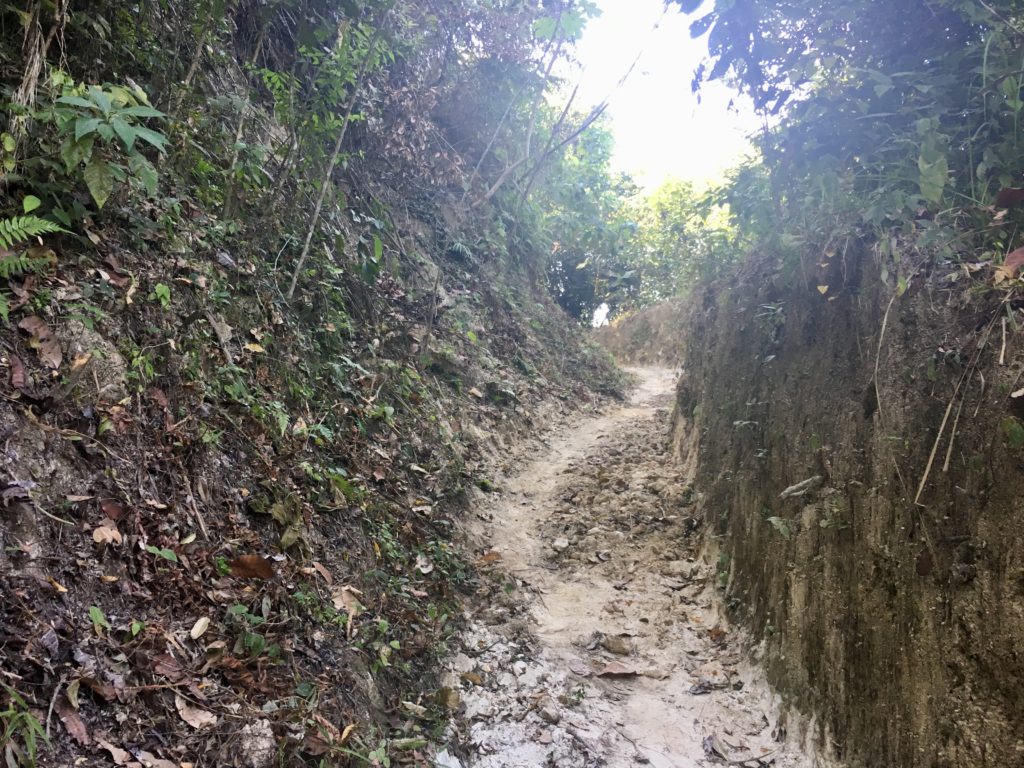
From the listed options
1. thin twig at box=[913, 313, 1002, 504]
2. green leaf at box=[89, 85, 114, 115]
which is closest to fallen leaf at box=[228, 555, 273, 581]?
green leaf at box=[89, 85, 114, 115]

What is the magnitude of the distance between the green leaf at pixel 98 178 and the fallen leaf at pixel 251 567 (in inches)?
79.5

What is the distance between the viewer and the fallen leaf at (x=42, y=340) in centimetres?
280

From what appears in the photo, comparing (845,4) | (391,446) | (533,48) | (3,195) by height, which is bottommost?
(391,446)

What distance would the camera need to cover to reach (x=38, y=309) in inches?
114

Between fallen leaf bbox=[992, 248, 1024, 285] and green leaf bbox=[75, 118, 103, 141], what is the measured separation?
14.7 feet

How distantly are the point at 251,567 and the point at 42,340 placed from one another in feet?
5.11

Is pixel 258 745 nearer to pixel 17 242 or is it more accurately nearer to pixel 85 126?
pixel 17 242

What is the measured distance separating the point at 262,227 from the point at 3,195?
9.16ft

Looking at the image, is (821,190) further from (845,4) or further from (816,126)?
(845,4)

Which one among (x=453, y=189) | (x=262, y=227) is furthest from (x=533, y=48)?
(x=262, y=227)

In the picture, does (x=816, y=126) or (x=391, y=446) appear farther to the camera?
(x=391, y=446)

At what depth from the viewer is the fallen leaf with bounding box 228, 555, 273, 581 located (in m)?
3.28

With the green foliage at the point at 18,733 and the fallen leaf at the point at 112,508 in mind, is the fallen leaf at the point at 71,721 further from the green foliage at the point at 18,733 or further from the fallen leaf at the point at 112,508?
the fallen leaf at the point at 112,508

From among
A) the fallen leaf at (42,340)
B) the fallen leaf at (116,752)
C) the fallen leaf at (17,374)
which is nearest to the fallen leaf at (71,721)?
the fallen leaf at (116,752)
